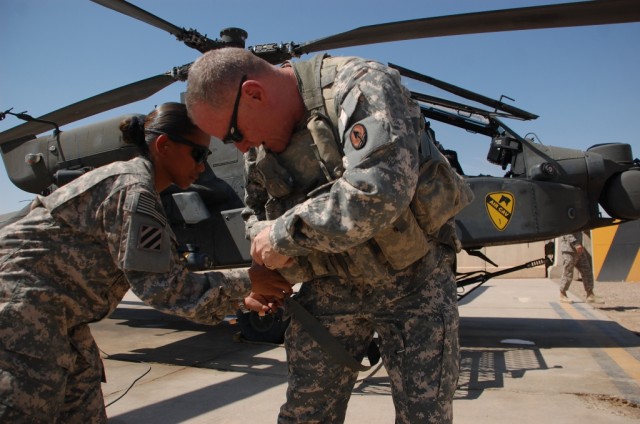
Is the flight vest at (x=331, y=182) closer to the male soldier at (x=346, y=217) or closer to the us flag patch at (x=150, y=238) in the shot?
the male soldier at (x=346, y=217)

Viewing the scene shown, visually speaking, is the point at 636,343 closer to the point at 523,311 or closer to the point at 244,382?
the point at 523,311

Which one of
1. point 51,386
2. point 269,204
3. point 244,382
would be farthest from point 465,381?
point 51,386

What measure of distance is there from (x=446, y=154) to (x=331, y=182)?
4877mm

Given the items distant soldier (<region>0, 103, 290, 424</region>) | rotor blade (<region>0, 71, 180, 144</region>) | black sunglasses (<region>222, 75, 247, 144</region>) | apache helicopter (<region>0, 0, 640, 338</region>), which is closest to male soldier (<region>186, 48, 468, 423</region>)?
black sunglasses (<region>222, 75, 247, 144</region>)

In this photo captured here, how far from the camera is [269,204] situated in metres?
2.19

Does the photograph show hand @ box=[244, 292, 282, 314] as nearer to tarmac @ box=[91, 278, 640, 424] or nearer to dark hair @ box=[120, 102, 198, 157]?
dark hair @ box=[120, 102, 198, 157]

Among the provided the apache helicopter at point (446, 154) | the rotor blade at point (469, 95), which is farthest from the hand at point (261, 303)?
the rotor blade at point (469, 95)

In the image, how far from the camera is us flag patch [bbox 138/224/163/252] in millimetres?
1898

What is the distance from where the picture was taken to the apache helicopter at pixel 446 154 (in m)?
5.91

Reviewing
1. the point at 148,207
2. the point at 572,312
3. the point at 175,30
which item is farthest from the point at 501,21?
the point at 572,312

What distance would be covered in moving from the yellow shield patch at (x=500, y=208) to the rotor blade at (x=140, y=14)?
374cm

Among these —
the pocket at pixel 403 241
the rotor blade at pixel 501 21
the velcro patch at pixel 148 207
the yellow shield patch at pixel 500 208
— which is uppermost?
the rotor blade at pixel 501 21

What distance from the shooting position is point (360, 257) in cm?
183

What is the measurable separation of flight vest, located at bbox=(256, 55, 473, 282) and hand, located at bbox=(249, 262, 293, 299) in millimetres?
101
